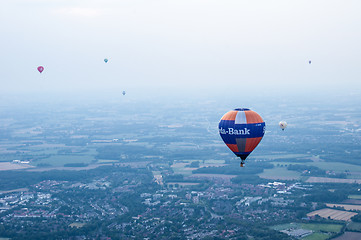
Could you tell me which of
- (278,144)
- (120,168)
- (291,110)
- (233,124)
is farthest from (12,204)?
(291,110)

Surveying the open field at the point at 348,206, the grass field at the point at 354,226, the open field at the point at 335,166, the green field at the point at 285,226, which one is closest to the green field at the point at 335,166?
the open field at the point at 335,166

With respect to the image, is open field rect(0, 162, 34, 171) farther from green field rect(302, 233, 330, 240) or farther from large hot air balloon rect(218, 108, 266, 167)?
large hot air balloon rect(218, 108, 266, 167)

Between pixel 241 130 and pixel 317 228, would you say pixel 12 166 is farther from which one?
pixel 241 130

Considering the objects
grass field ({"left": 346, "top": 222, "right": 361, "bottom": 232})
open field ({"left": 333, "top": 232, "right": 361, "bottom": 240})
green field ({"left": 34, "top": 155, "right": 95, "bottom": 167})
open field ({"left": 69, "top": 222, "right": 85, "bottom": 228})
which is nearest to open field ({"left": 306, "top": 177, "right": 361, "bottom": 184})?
grass field ({"left": 346, "top": 222, "right": 361, "bottom": 232})

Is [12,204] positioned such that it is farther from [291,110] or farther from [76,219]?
[291,110]

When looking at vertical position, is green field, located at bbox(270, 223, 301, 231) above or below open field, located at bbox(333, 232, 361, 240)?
below

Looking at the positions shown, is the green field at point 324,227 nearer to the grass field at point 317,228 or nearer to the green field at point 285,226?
the grass field at point 317,228
